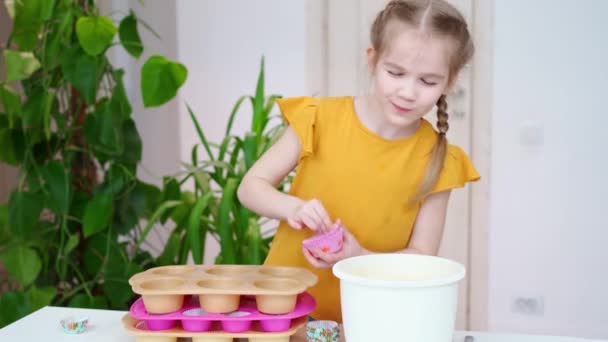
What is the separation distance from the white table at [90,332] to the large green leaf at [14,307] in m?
0.93

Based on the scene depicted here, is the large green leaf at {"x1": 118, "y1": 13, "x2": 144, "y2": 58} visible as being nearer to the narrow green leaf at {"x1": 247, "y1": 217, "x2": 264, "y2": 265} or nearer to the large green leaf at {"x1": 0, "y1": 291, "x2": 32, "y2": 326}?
the narrow green leaf at {"x1": 247, "y1": 217, "x2": 264, "y2": 265}

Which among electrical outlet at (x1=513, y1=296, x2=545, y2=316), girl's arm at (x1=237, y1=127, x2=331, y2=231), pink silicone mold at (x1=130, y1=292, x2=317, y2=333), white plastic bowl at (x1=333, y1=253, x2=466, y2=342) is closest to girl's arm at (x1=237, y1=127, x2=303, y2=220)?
girl's arm at (x1=237, y1=127, x2=331, y2=231)

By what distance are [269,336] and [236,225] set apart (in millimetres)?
1251

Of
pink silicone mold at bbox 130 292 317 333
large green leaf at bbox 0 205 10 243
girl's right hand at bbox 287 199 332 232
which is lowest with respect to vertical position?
large green leaf at bbox 0 205 10 243

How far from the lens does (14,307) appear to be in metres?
1.95

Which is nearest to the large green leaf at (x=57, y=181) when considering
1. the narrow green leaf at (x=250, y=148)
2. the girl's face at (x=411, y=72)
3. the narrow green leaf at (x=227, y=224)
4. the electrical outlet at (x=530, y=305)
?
the narrow green leaf at (x=227, y=224)

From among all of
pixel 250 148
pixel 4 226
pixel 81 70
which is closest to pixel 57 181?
pixel 4 226

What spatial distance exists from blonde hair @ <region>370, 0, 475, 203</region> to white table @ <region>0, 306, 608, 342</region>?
0.29 metres

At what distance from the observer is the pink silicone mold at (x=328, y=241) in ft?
3.24

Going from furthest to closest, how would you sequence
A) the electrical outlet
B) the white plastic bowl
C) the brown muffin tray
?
the electrical outlet, the brown muffin tray, the white plastic bowl

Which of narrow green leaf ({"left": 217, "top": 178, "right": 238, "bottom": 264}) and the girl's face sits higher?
the girl's face

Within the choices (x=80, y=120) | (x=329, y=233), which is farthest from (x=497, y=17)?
(x=329, y=233)

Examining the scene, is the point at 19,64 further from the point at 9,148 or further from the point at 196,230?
the point at 196,230

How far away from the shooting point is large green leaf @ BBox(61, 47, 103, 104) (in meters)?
1.88
